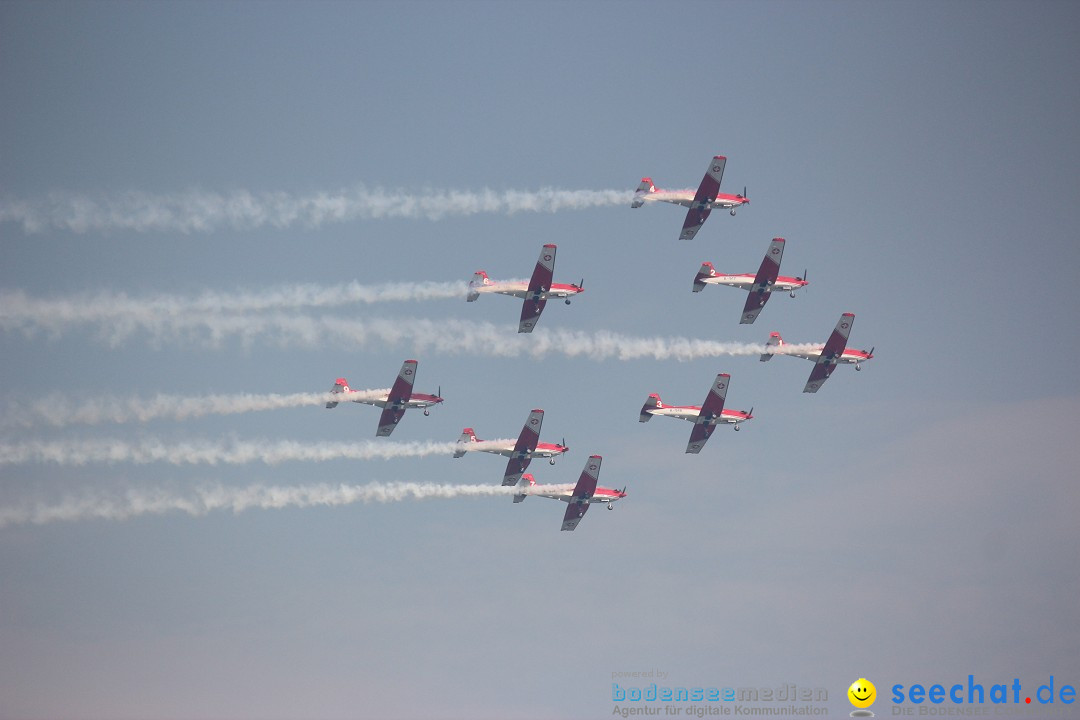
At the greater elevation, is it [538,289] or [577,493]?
[538,289]

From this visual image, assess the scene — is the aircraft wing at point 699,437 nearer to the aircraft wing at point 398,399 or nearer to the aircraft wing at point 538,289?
the aircraft wing at point 538,289

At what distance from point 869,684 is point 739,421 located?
21197 mm

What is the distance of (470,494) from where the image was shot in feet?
331

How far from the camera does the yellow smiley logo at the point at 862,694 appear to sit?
3383 inches

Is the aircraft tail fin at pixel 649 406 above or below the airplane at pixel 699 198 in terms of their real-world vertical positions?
below

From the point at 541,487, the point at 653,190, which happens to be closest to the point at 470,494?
the point at 541,487

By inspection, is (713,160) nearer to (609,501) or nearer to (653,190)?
(653,190)

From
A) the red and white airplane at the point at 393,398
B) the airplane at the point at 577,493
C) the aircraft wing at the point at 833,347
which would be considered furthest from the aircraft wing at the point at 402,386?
the aircraft wing at the point at 833,347

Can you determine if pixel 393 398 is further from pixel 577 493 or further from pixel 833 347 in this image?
pixel 833 347

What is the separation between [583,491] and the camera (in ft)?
341

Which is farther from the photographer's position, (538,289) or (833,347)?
(833,347)

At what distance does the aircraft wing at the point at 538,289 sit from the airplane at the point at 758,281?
27.9 ft

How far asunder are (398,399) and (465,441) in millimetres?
4332

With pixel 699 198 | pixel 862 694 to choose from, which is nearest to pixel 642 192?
pixel 699 198
